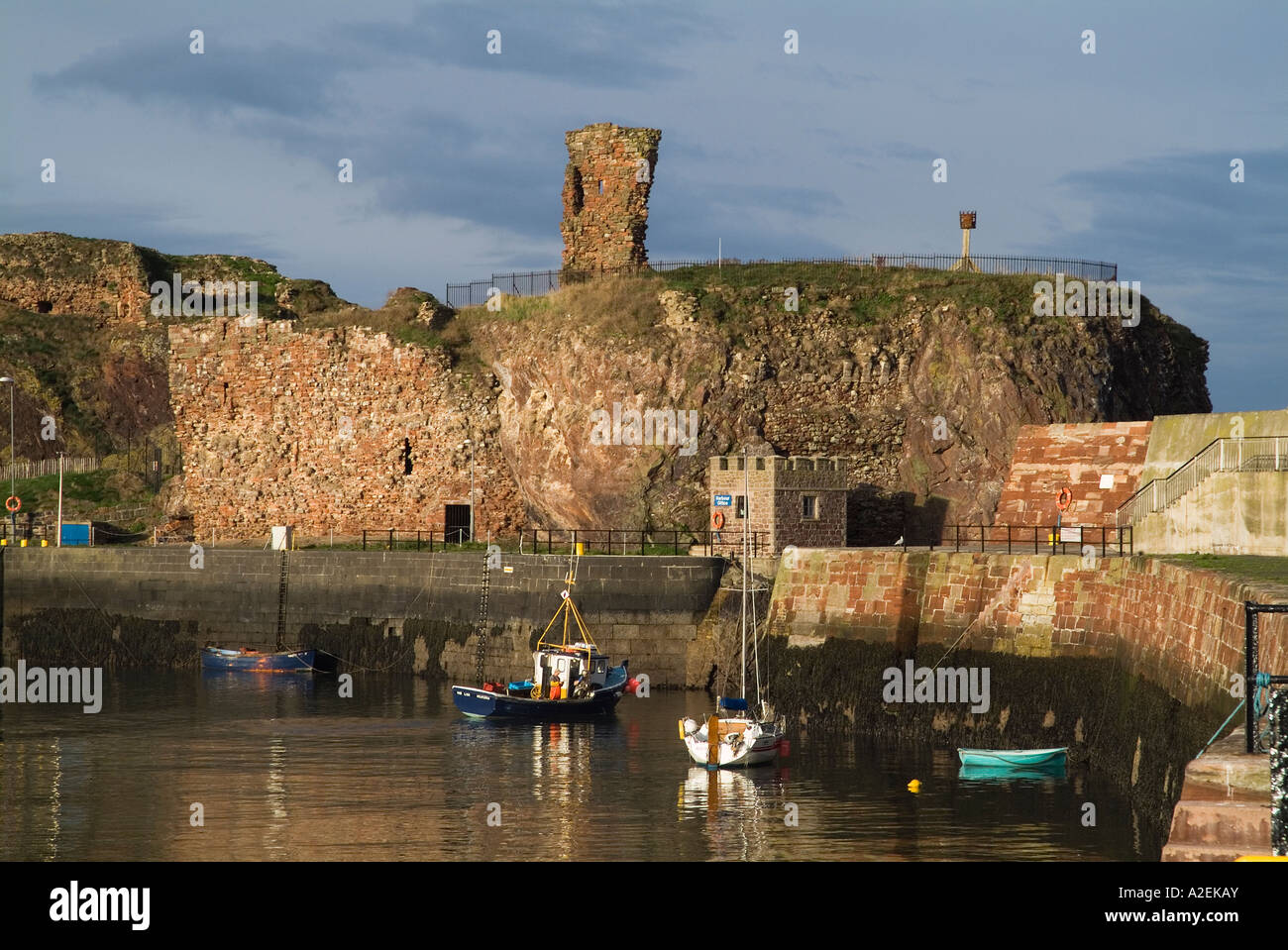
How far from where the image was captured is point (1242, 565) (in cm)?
3294

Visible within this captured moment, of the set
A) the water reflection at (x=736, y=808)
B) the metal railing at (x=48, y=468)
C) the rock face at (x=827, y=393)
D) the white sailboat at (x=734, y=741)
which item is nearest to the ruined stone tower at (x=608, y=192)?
the rock face at (x=827, y=393)

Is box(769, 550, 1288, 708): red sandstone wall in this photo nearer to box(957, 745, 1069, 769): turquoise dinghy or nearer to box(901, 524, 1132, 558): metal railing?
box(901, 524, 1132, 558): metal railing

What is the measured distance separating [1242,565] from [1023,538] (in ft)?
74.8

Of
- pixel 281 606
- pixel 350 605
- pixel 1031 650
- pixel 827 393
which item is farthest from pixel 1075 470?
pixel 281 606

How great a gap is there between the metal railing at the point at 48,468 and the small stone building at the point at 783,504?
48.2 meters

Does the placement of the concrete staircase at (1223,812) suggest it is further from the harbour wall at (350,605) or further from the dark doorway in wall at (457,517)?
the dark doorway in wall at (457,517)

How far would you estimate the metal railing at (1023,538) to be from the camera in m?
→ 46.5

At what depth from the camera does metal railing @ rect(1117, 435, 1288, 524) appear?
126 feet

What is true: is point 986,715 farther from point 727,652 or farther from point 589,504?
point 589,504

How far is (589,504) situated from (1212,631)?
1420 inches

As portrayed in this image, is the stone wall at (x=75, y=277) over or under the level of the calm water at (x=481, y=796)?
over

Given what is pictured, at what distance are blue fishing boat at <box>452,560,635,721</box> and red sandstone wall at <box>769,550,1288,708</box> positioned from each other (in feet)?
17.0

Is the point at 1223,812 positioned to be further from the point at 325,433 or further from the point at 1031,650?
the point at 325,433
